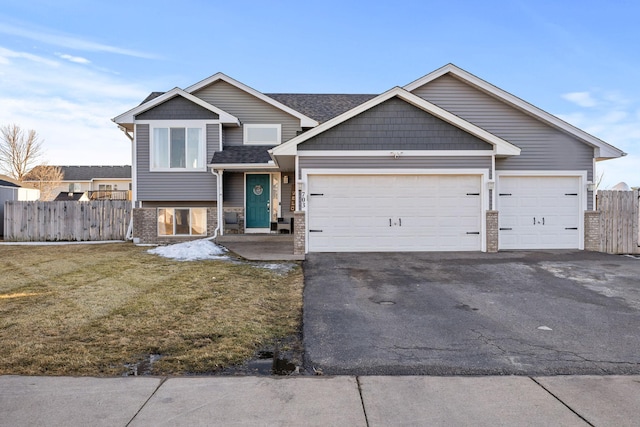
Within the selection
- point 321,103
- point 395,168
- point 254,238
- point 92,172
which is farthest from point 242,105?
point 92,172

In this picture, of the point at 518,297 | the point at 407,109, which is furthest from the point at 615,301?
the point at 407,109

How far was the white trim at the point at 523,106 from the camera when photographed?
41.0ft

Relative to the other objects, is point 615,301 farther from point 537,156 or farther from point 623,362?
point 537,156

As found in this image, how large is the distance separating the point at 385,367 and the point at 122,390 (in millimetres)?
2473

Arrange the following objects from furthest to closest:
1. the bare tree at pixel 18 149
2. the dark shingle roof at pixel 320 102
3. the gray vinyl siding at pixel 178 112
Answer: the bare tree at pixel 18 149, the dark shingle roof at pixel 320 102, the gray vinyl siding at pixel 178 112

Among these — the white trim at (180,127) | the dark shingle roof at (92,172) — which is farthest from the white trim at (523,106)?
the dark shingle roof at (92,172)

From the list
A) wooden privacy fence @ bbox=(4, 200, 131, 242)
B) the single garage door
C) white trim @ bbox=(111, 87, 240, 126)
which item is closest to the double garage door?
the single garage door

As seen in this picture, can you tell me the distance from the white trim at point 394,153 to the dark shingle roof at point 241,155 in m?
3.79

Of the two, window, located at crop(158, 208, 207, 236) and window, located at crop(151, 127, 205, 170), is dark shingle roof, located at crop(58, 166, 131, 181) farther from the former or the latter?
window, located at crop(151, 127, 205, 170)

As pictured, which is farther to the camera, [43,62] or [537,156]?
[43,62]

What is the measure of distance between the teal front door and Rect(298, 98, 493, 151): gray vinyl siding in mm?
5339

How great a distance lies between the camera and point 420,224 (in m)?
11.7

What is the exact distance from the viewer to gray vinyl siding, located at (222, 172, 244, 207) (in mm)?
15992

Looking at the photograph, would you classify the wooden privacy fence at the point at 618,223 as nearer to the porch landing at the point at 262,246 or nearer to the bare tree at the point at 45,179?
the porch landing at the point at 262,246
